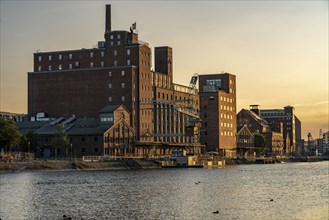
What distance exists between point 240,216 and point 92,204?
18.0 meters

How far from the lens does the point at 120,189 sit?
9088cm

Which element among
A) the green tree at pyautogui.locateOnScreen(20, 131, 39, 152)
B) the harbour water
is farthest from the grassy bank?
the harbour water

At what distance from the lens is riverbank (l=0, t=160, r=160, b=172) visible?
132438 millimetres

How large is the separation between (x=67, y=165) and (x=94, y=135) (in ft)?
Result: 103

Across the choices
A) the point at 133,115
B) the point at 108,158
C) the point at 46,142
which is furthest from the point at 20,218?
the point at 133,115

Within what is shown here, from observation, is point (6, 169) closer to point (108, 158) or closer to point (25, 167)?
point (25, 167)

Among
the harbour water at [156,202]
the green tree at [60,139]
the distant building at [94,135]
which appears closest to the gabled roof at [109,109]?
the distant building at [94,135]

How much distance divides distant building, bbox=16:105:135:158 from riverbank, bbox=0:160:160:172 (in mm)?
8684

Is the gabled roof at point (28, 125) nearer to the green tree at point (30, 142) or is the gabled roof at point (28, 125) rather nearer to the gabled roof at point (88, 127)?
the gabled roof at point (88, 127)

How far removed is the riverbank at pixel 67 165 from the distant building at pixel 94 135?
8.68 metres

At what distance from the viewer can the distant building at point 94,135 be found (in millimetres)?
178250

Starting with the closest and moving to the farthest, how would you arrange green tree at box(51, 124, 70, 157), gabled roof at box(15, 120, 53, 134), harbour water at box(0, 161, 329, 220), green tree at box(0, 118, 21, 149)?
harbour water at box(0, 161, 329, 220), green tree at box(0, 118, 21, 149), green tree at box(51, 124, 70, 157), gabled roof at box(15, 120, 53, 134)

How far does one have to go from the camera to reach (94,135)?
178m

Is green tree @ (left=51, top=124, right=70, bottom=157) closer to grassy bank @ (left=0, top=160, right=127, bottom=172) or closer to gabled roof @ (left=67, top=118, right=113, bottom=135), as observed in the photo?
gabled roof @ (left=67, top=118, right=113, bottom=135)
